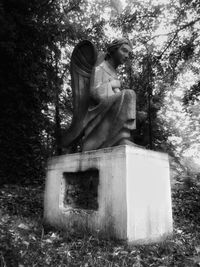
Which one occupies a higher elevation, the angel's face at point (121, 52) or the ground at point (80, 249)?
the angel's face at point (121, 52)

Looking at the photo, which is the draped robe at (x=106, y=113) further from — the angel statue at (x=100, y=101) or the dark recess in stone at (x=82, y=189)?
the dark recess in stone at (x=82, y=189)

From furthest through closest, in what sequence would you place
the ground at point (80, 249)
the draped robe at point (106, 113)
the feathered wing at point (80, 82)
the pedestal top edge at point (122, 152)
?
1. the feathered wing at point (80, 82)
2. the draped robe at point (106, 113)
3. the pedestal top edge at point (122, 152)
4. the ground at point (80, 249)

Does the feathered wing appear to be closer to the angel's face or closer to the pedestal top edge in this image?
the angel's face

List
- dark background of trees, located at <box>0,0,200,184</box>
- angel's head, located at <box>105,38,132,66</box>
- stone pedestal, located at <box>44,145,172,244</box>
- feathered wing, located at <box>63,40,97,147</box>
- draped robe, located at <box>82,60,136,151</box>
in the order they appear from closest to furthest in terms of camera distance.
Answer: stone pedestal, located at <box>44,145,172,244</box> → draped robe, located at <box>82,60,136,151</box> → angel's head, located at <box>105,38,132,66</box> → feathered wing, located at <box>63,40,97,147</box> → dark background of trees, located at <box>0,0,200,184</box>

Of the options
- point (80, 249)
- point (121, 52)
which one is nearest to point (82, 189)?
point (80, 249)

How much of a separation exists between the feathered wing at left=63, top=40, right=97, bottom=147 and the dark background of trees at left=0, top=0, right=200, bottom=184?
3.59 metres

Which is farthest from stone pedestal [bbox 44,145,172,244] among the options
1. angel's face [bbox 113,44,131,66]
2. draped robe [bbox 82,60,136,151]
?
angel's face [bbox 113,44,131,66]

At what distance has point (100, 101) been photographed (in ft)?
15.2

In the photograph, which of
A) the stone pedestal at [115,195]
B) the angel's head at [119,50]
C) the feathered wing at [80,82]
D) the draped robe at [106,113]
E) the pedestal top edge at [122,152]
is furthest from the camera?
the feathered wing at [80,82]

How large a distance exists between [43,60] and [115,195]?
25.6 feet

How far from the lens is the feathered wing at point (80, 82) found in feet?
16.8

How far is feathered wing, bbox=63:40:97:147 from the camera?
201 inches

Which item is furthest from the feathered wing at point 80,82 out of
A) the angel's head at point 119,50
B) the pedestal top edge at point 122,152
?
the pedestal top edge at point 122,152

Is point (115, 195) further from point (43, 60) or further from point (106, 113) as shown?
point (43, 60)
